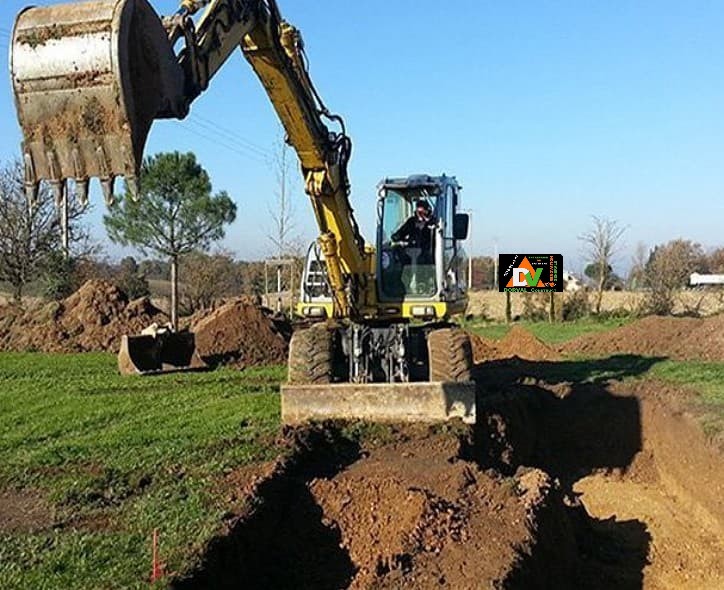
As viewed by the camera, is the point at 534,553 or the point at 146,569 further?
the point at 534,553

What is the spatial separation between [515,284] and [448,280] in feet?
71.2

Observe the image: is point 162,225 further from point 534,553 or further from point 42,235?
point 534,553

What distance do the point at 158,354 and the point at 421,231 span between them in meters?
8.09

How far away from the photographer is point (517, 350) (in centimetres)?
2075

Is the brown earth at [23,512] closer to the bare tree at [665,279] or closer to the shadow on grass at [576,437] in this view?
the shadow on grass at [576,437]

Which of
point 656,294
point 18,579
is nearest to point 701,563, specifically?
point 18,579

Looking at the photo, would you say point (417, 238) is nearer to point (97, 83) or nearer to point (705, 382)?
point (705, 382)

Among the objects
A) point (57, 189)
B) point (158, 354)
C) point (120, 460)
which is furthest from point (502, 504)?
point (158, 354)

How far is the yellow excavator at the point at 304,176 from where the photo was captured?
18.2 feet

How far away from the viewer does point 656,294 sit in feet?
102

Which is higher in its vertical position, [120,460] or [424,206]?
[424,206]

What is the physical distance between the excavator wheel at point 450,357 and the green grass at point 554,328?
13479mm

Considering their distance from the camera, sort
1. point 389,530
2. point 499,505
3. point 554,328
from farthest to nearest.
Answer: point 554,328, point 499,505, point 389,530

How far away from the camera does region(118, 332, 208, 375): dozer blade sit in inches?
670
